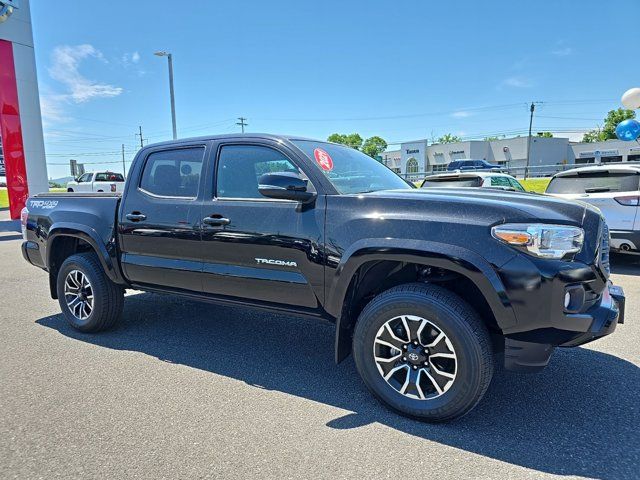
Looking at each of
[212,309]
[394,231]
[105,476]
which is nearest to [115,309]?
[212,309]

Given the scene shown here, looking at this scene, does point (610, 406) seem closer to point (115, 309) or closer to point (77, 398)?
point (77, 398)

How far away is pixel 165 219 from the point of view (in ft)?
12.7

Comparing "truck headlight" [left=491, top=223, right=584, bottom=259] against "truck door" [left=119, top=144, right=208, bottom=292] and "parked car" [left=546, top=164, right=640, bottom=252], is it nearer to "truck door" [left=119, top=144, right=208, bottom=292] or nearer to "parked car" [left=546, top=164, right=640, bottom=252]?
"truck door" [left=119, top=144, right=208, bottom=292]

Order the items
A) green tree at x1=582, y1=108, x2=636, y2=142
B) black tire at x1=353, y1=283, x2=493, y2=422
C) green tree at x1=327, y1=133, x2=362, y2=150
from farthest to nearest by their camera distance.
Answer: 1. green tree at x1=327, y1=133, x2=362, y2=150
2. green tree at x1=582, y1=108, x2=636, y2=142
3. black tire at x1=353, y1=283, x2=493, y2=422

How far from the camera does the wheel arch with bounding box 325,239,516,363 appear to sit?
2.53 metres

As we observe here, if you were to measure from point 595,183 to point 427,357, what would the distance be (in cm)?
598

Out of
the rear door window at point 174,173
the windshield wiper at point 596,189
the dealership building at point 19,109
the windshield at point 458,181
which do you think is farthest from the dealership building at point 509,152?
the rear door window at point 174,173

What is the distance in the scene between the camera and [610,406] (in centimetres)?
293

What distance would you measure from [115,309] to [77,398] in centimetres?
143

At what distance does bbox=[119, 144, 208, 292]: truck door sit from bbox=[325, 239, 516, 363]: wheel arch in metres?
1.38

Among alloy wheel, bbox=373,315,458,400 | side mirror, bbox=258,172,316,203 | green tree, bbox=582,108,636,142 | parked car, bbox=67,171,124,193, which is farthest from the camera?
green tree, bbox=582,108,636,142

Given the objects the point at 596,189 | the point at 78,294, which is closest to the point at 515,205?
the point at 78,294

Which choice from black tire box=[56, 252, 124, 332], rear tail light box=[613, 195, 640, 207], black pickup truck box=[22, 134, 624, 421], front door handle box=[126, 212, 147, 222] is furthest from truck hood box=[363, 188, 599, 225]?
rear tail light box=[613, 195, 640, 207]

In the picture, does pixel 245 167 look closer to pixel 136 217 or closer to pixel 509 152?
pixel 136 217
